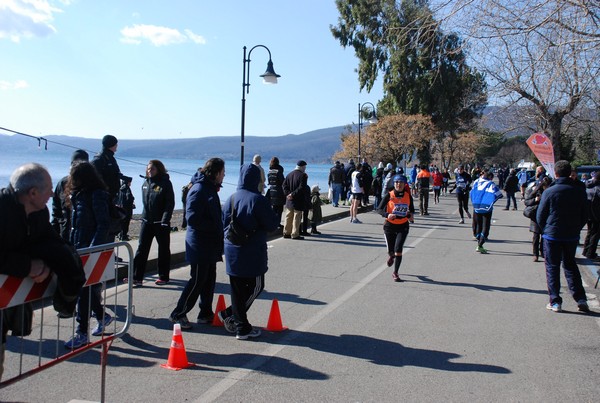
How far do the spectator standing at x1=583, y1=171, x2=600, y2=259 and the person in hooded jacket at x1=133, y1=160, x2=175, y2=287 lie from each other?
834 cm

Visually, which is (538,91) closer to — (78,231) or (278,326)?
(278,326)

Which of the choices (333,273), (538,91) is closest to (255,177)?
(333,273)

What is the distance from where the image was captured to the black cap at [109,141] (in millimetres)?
8656

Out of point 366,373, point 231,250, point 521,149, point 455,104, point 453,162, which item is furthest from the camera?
point 521,149

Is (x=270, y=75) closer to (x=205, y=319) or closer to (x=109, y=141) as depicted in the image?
(x=109, y=141)

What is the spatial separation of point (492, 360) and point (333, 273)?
15.1 feet

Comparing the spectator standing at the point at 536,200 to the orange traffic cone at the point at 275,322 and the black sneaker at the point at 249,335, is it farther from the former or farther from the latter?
the black sneaker at the point at 249,335

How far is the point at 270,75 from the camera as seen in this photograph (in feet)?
59.2

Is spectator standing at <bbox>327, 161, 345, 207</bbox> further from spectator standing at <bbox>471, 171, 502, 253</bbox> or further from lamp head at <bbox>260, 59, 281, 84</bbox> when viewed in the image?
spectator standing at <bbox>471, 171, 502, 253</bbox>

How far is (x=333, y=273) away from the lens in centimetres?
997

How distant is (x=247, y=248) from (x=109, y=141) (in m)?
3.80

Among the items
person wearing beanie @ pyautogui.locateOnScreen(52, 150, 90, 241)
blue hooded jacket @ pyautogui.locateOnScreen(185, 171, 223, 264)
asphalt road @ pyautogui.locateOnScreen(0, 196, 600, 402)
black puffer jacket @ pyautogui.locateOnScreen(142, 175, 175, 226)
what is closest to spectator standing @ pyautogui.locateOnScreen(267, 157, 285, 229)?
asphalt road @ pyautogui.locateOnScreen(0, 196, 600, 402)

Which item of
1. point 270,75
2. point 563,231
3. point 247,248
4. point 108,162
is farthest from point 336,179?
point 247,248

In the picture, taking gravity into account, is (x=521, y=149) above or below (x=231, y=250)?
above
